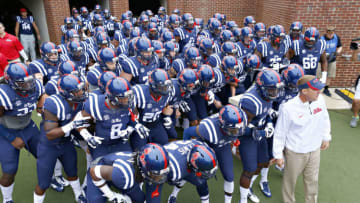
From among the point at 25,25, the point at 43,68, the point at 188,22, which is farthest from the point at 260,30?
the point at 25,25

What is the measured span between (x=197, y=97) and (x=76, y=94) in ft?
7.34

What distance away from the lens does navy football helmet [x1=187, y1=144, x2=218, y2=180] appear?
278 centimetres

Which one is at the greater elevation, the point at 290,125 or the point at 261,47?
the point at 261,47

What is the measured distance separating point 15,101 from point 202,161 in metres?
2.46

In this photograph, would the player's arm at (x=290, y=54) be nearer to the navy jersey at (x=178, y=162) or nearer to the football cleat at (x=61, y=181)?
the navy jersey at (x=178, y=162)

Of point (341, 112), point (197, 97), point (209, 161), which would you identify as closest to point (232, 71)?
point (197, 97)

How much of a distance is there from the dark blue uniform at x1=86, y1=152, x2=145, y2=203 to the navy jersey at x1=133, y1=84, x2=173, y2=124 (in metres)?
1.08

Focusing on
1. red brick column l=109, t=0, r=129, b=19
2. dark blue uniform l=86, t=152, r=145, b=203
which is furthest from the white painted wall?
Answer: dark blue uniform l=86, t=152, r=145, b=203

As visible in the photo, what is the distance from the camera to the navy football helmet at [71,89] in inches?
132

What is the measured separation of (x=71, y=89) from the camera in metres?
3.36

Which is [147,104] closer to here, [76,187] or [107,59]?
[76,187]

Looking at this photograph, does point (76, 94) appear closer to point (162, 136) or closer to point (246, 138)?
point (162, 136)

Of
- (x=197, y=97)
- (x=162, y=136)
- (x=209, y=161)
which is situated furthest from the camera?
(x=197, y=97)

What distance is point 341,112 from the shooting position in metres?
6.87
